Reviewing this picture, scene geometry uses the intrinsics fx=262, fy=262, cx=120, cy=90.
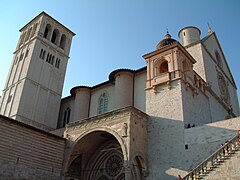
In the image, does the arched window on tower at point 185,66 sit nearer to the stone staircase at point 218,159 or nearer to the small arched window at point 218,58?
the stone staircase at point 218,159

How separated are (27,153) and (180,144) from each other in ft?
29.0

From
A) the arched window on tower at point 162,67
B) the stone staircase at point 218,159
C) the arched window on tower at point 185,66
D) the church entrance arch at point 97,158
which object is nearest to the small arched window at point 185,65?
the arched window on tower at point 185,66

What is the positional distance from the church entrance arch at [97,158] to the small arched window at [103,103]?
16.7 ft

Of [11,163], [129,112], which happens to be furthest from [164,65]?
[11,163]

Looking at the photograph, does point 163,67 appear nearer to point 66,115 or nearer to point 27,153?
point 27,153

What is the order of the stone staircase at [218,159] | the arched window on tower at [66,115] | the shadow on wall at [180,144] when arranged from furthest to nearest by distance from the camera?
the arched window on tower at [66,115] < the shadow on wall at [180,144] < the stone staircase at [218,159]

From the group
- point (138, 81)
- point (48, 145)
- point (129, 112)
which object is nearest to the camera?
point (129, 112)

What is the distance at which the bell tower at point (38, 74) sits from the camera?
26203 millimetres

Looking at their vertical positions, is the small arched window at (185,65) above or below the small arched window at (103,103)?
above

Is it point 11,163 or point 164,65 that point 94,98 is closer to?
point 164,65

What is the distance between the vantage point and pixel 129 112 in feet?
50.8

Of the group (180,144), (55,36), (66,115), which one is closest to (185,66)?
(180,144)

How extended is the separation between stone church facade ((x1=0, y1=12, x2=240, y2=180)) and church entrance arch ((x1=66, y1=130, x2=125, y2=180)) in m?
0.07

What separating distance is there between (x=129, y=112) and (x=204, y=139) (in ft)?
14.6
